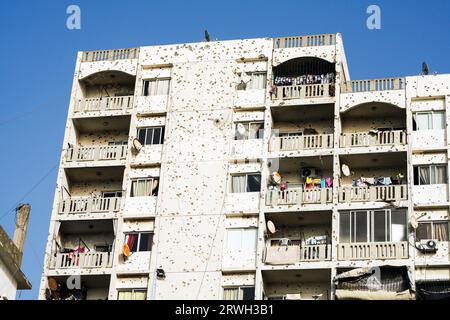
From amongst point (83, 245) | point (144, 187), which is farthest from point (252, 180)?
point (83, 245)

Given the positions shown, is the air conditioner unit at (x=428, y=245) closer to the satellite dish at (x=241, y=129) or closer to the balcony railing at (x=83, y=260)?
the satellite dish at (x=241, y=129)

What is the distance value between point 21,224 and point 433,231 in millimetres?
26294

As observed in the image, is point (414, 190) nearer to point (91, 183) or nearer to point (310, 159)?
point (310, 159)

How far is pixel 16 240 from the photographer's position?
64750mm

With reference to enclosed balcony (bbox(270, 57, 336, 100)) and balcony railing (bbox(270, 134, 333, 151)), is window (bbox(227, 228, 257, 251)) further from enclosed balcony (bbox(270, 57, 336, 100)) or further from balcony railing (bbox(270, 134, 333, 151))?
enclosed balcony (bbox(270, 57, 336, 100))

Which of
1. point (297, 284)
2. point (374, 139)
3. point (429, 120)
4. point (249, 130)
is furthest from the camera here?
point (249, 130)

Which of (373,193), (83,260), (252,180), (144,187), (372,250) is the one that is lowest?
(83,260)

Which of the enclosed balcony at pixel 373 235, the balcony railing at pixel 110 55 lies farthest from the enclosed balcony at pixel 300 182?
the balcony railing at pixel 110 55

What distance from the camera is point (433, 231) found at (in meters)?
58.3

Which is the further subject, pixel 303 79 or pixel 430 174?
pixel 303 79

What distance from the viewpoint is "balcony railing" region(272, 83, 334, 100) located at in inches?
2490

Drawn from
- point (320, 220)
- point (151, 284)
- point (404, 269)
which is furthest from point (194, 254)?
point (404, 269)

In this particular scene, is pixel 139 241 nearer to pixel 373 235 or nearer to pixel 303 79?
pixel 373 235

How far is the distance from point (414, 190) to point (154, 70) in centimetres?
1914
